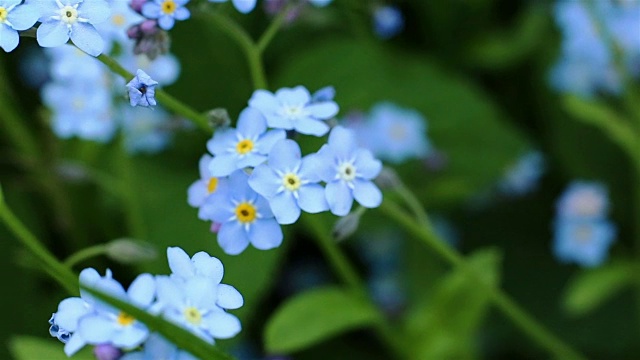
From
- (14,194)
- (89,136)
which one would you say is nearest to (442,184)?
(89,136)

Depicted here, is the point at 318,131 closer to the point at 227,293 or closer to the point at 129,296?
the point at 227,293

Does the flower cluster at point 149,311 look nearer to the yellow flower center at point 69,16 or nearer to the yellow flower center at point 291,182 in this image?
the yellow flower center at point 291,182

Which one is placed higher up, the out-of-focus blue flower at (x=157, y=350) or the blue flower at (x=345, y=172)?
the blue flower at (x=345, y=172)

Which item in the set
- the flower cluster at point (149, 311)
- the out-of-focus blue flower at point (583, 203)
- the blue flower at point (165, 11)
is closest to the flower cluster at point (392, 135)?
the out-of-focus blue flower at point (583, 203)

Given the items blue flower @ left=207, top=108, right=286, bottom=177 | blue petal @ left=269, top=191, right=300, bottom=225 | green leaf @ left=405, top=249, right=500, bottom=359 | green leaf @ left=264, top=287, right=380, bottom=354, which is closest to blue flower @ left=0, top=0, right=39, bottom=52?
blue flower @ left=207, top=108, right=286, bottom=177

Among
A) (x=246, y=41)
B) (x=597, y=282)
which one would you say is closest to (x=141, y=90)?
(x=246, y=41)

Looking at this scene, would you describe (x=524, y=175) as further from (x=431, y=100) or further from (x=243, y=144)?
(x=243, y=144)
